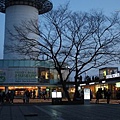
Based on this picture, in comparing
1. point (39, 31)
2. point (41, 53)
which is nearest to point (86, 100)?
point (41, 53)

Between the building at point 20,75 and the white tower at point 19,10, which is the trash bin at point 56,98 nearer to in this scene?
the building at point 20,75

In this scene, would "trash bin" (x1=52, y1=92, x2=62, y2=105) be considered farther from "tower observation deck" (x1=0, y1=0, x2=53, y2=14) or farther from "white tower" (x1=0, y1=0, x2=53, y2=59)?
"tower observation deck" (x1=0, y1=0, x2=53, y2=14)

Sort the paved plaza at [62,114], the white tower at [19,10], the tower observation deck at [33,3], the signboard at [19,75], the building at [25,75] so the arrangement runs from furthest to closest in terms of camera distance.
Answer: the white tower at [19,10] → the tower observation deck at [33,3] → the signboard at [19,75] → the building at [25,75] → the paved plaza at [62,114]

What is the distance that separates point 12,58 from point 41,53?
148ft

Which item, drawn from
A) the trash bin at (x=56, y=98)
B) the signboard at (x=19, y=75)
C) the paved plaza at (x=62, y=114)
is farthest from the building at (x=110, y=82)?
the paved plaza at (x=62, y=114)

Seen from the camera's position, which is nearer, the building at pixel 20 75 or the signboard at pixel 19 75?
the building at pixel 20 75

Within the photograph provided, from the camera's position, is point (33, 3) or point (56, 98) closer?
point (56, 98)

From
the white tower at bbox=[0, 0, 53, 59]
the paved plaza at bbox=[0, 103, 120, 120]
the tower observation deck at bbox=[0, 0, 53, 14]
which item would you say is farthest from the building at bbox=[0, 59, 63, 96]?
the paved plaza at bbox=[0, 103, 120, 120]

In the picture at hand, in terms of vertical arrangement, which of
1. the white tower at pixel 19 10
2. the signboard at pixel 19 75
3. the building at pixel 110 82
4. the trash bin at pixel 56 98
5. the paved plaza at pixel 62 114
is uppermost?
the white tower at pixel 19 10

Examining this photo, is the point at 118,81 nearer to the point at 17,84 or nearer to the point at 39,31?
the point at 39,31

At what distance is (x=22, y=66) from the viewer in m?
69.1

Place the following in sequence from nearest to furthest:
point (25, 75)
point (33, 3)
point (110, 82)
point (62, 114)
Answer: point (62, 114) → point (110, 82) → point (25, 75) → point (33, 3)

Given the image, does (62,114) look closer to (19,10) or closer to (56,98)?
(56,98)

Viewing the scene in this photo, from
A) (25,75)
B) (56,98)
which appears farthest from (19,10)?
(56,98)
